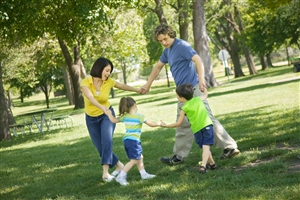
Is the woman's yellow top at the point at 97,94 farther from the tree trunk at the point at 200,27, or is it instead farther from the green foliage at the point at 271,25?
the tree trunk at the point at 200,27

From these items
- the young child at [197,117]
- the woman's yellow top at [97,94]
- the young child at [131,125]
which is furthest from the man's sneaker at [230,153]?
the woman's yellow top at [97,94]

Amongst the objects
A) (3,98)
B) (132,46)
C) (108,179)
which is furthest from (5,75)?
(108,179)

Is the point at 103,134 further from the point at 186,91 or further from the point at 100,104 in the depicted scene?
the point at 186,91

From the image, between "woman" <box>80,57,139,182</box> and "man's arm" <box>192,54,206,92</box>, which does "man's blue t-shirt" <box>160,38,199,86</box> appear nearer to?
"man's arm" <box>192,54,206,92</box>

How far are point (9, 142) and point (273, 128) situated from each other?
1160 cm

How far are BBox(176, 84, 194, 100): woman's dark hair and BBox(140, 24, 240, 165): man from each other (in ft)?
0.75

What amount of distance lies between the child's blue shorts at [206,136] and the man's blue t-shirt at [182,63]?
825 millimetres

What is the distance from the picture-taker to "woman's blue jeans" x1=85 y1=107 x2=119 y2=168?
7328mm

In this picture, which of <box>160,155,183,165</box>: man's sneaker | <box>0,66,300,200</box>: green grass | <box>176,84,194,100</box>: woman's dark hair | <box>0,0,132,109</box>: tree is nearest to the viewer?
<box>0,66,300,200</box>: green grass

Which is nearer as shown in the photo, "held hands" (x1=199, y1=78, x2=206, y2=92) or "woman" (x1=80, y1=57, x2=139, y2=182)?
"held hands" (x1=199, y1=78, x2=206, y2=92)

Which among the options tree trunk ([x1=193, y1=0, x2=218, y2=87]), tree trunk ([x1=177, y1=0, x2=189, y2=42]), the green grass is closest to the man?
the green grass

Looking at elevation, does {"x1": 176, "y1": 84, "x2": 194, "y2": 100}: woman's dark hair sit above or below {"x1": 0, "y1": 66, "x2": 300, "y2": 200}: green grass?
above

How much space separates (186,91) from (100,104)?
1251 mm

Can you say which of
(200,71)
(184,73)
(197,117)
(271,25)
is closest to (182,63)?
(184,73)
